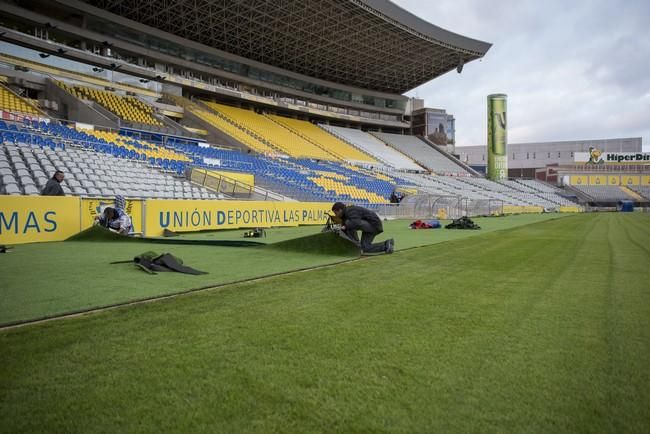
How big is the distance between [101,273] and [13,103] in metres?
20.4

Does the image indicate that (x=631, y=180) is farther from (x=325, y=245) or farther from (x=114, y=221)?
(x=114, y=221)

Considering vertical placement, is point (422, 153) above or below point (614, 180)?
above

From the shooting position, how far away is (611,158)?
5747cm

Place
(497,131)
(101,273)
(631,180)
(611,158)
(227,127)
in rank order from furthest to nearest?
(611,158) → (631,180) → (497,131) → (227,127) → (101,273)

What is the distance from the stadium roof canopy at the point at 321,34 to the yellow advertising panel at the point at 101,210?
2473cm

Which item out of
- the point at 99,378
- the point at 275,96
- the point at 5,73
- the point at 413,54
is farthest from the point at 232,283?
the point at 413,54

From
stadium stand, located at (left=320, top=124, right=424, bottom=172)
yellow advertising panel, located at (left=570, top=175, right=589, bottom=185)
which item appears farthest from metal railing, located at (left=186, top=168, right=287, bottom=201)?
yellow advertising panel, located at (left=570, top=175, right=589, bottom=185)

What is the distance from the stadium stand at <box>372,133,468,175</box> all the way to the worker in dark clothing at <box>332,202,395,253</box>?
135 feet

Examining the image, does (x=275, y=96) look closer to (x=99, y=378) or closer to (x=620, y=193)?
(x=99, y=378)

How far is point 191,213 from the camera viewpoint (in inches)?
505

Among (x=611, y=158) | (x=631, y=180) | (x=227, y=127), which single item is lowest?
(x=631, y=180)

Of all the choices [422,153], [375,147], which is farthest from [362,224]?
[422,153]

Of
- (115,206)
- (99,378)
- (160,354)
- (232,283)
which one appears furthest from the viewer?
(115,206)

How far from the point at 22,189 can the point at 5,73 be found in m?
18.1
